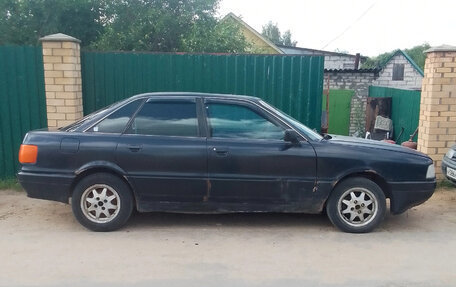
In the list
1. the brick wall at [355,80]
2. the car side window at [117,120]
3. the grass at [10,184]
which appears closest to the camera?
the car side window at [117,120]

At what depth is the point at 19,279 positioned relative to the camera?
371cm

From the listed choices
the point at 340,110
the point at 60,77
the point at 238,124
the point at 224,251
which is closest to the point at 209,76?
the point at 60,77

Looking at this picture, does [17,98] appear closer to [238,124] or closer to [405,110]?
[238,124]

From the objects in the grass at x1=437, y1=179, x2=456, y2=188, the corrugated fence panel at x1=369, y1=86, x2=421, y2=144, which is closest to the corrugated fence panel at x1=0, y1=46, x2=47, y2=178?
the grass at x1=437, y1=179, x2=456, y2=188

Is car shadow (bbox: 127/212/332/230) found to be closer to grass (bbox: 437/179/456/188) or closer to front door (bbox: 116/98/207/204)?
front door (bbox: 116/98/207/204)

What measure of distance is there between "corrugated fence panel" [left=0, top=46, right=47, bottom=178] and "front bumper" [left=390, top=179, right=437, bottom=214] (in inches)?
218

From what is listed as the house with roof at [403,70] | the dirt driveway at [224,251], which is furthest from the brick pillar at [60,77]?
the house with roof at [403,70]

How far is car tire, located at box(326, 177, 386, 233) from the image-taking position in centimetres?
481

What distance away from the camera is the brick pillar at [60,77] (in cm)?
655

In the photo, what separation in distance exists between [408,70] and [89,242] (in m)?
20.4

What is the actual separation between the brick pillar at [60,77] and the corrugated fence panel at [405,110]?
697 cm

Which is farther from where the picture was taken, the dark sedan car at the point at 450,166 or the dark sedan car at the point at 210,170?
the dark sedan car at the point at 450,166

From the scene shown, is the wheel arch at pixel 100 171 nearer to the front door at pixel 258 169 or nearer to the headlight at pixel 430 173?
the front door at pixel 258 169

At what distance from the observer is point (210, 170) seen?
4.79m
